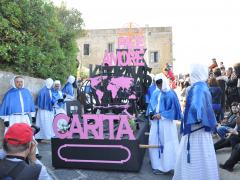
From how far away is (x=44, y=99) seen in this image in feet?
30.4

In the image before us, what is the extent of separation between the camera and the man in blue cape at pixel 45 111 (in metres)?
9.23

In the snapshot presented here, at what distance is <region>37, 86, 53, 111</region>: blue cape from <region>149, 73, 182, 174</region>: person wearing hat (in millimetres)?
3784

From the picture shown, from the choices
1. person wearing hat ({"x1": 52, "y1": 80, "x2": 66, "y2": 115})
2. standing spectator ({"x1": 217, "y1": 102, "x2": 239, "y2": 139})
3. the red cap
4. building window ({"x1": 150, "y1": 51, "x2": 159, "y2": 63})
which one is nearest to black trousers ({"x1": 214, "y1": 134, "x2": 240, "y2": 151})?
standing spectator ({"x1": 217, "y1": 102, "x2": 239, "y2": 139})

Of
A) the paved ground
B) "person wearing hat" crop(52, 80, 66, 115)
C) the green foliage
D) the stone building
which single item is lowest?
the paved ground

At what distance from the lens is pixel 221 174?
6.20m

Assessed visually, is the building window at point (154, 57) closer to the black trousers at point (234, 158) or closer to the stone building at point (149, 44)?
the stone building at point (149, 44)

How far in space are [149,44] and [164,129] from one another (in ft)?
109

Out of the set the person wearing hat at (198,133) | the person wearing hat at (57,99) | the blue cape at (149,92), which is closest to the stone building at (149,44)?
the person wearing hat at (57,99)

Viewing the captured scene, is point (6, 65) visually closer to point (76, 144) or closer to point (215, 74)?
point (76, 144)

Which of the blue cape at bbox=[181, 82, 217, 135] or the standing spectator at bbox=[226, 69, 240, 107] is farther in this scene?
the standing spectator at bbox=[226, 69, 240, 107]

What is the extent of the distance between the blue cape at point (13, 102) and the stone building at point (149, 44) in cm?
3088

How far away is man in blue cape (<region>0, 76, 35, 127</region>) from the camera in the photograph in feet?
22.7

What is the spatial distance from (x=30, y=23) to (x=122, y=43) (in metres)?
2.92

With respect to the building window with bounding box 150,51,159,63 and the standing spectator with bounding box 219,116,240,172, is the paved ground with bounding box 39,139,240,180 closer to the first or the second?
the standing spectator with bounding box 219,116,240,172
